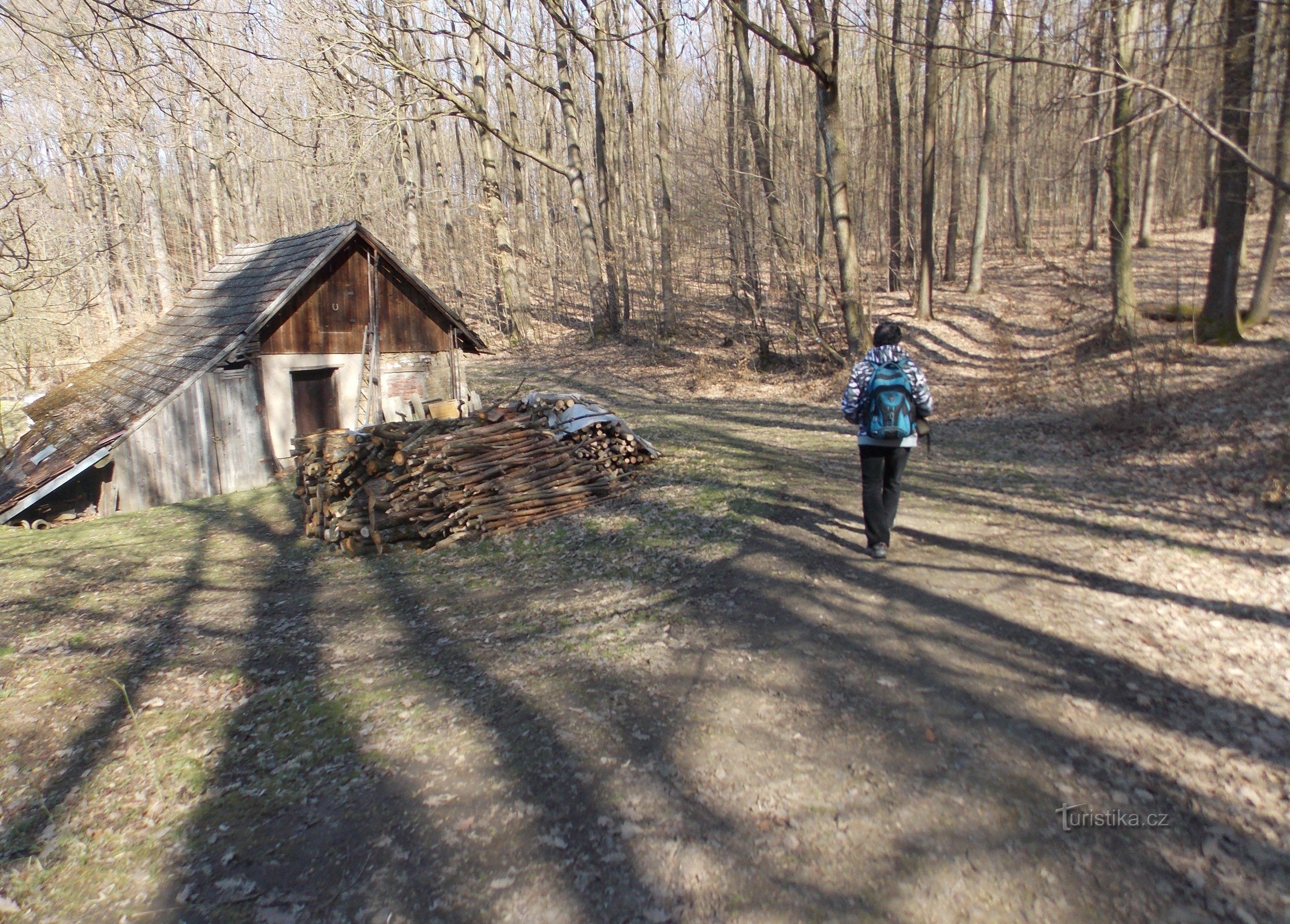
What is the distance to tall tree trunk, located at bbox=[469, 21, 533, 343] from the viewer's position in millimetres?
26891

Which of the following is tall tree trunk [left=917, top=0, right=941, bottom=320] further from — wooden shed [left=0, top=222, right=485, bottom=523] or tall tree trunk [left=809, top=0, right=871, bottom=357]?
wooden shed [left=0, top=222, right=485, bottom=523]

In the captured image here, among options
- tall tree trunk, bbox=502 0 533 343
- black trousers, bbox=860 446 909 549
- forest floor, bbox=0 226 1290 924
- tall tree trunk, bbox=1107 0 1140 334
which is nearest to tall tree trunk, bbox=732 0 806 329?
tall tree trunk, bbox=1107 0 1140 334

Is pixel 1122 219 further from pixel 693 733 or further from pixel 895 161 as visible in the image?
pixel 693 733

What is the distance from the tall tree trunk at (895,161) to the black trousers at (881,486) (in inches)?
603

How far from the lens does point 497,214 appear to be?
28.9 metres

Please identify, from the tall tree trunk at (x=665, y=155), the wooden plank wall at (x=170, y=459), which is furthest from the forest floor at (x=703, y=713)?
the tall tree trunk at (x=665, y=155)

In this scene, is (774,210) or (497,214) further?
(497,214)

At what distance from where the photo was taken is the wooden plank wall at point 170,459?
1295cm

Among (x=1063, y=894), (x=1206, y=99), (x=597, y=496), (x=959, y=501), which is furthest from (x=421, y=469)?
(x=1206, y=99)

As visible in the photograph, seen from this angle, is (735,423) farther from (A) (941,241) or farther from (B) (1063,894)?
(A) (941,241)

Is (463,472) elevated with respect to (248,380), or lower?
lower

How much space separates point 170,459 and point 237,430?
1216mm

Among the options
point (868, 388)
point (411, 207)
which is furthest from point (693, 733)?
point (411, 207)

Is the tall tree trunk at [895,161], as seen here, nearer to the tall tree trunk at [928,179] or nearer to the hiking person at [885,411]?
the tall tree trunk at [928,179]
